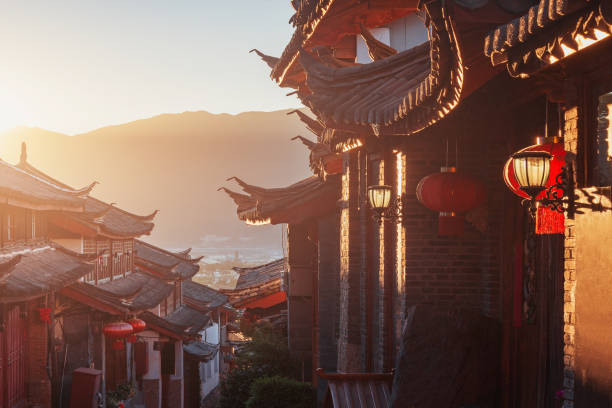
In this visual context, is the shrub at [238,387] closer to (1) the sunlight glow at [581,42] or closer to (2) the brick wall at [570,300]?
(2) the brick wall at [570,300]

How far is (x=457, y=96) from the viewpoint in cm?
489

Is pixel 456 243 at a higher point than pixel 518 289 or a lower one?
higher

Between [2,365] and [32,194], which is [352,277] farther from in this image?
[32,194]

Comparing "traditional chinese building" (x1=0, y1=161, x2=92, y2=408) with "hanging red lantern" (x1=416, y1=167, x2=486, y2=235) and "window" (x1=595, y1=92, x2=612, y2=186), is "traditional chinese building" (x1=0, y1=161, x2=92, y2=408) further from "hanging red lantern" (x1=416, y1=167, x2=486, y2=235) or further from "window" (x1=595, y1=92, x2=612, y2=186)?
"window" (x1=595, y1=92, x2=612, y2=186)

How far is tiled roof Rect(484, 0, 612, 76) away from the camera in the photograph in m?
3.08

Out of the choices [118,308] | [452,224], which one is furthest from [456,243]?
[118,308]

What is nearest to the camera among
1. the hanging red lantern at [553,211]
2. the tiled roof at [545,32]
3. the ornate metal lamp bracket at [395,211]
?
the tiled roof at [545,32]

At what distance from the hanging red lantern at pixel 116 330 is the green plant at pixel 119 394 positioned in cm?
179

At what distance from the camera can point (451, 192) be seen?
258 inches

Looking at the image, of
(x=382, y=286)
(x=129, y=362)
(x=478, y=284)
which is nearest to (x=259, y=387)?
(x=382, y=286)

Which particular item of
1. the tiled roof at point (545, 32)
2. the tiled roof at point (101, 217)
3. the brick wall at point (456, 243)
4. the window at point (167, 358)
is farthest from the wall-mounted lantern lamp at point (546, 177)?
the window at point (167, 358)

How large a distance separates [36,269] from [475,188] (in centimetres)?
1021

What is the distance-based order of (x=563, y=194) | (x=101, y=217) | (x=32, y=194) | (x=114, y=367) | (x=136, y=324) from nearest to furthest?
(x=563, y=194)
(x=32, y=194)
(x=136, y=324)
(x=114, y=367)
(x=101, y=217)

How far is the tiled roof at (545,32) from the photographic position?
3.08 m
